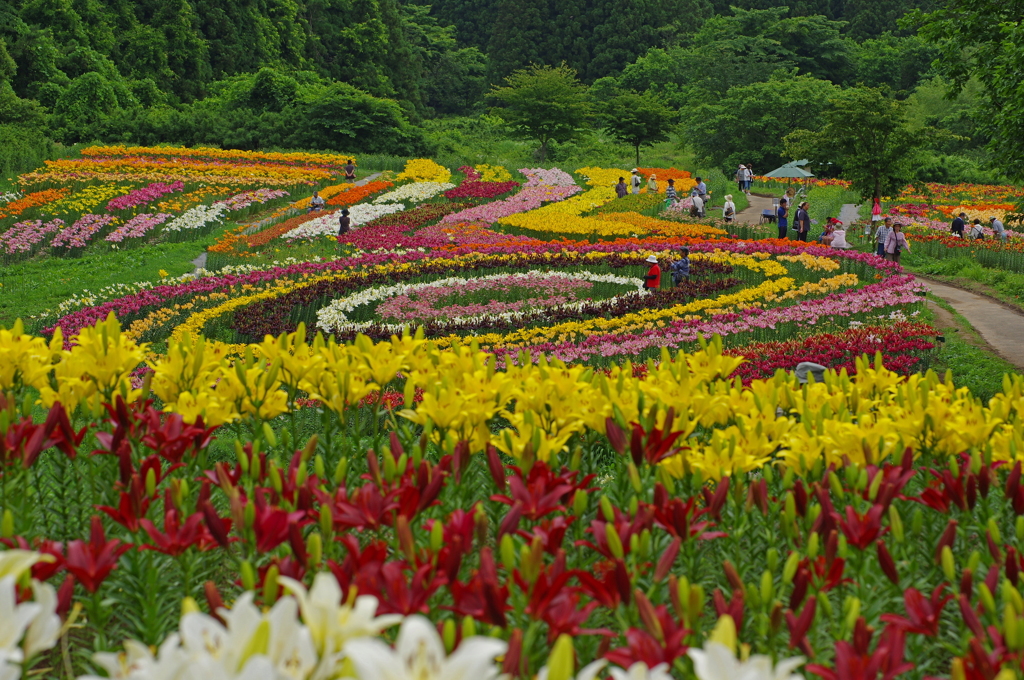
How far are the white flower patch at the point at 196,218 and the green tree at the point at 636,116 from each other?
20.0 m

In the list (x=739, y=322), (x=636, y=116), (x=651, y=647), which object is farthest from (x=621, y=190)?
(x=651, y=647)

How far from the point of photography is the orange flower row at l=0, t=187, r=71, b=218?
68.7ft

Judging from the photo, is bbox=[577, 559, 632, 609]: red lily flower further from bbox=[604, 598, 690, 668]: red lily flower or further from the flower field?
bbox=[604, 598, 690, 668]: red lily flower

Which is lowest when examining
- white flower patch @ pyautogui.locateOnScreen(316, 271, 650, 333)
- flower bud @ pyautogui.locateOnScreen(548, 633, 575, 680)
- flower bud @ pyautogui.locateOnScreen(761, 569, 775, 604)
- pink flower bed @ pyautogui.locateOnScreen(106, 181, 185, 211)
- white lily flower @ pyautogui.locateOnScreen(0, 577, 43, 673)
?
white flower patch @ pyautogui.locateOnScreen(316, 271, 650, 333)

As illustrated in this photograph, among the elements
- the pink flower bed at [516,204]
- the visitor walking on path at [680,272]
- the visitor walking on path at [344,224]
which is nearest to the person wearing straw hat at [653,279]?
the visitor walking on path at [680,272]

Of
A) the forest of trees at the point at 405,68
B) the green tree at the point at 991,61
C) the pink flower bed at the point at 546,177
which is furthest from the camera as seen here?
the forest of trees at the point at 405,68

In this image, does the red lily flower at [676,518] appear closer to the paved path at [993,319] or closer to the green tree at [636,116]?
the paved path at [993,319]

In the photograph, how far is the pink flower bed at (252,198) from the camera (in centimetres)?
2445

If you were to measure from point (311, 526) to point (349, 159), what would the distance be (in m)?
31.2

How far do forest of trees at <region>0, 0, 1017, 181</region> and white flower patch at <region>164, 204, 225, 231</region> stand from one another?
34.0 feet

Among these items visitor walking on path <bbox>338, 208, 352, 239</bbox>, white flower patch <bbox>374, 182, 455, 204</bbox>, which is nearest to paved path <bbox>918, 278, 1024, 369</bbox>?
visitor walking on path <bbox>338, 208, 352, 239</bbox>

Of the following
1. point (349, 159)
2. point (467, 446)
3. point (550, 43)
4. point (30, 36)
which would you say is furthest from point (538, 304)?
point (550, 43)

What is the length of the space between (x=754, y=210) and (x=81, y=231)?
1904cm

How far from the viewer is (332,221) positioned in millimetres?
23219
